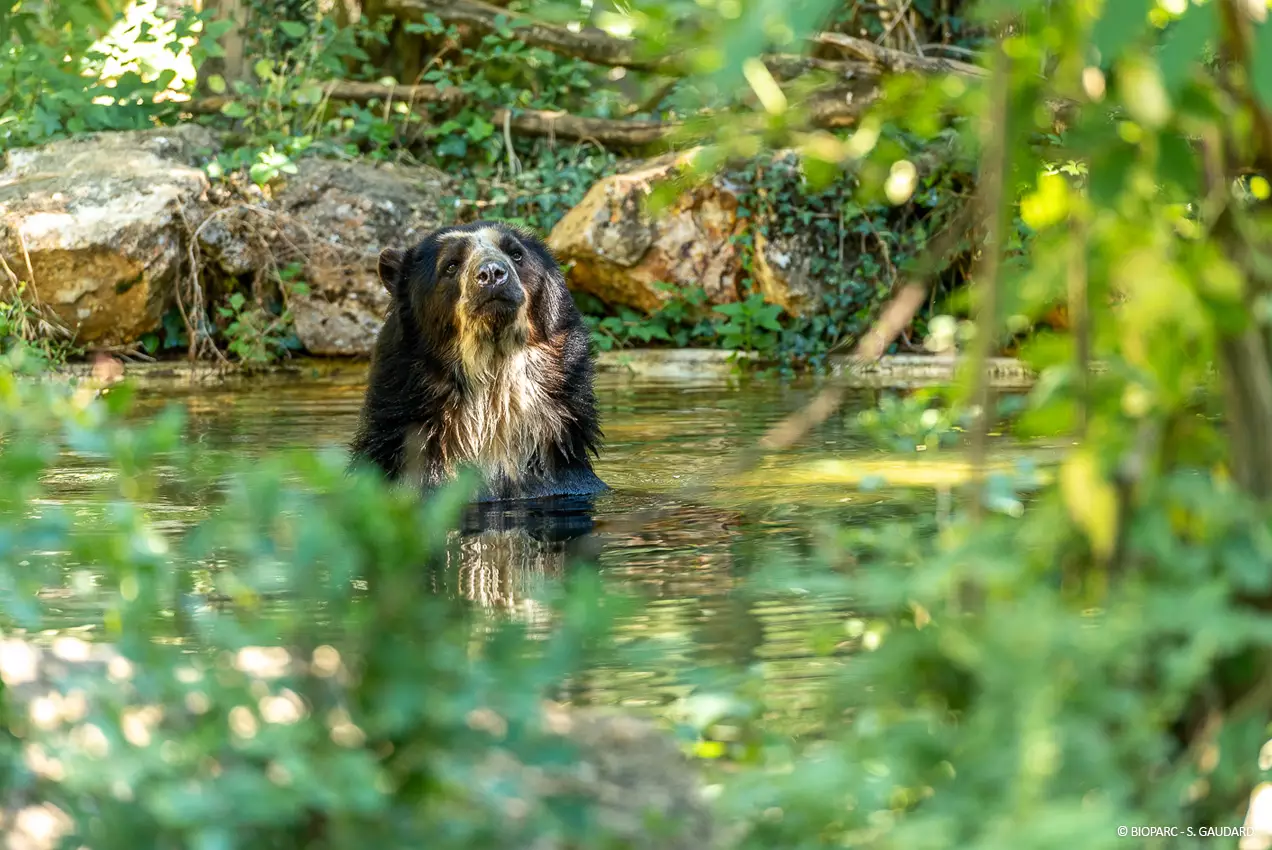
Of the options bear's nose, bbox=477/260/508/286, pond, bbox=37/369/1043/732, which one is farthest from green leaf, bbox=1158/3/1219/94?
bear's nose, bbox=477/260/508/286

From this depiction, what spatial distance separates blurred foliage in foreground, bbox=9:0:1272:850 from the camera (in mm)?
1984

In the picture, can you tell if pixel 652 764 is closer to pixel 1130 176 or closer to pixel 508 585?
pixel 1130 176

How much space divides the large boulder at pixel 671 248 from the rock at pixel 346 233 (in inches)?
56.9

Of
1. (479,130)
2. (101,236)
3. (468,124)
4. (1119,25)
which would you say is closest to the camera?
(1119,25)

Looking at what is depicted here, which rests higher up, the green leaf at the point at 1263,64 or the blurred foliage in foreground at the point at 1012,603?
the green leaf at the point at 1263,64

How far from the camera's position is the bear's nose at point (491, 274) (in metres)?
7.48

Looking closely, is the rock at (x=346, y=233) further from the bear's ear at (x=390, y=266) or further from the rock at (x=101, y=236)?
the bear's ear at (x=390, y=266)

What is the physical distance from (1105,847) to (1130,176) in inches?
36.7

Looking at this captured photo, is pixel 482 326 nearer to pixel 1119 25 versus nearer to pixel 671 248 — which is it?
pixel 671 248

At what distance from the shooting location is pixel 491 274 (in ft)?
24.6

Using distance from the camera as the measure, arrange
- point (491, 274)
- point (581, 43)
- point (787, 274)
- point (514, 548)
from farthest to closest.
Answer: point (581, 43), point (787, 274), point (491, 274), point (514, 548)

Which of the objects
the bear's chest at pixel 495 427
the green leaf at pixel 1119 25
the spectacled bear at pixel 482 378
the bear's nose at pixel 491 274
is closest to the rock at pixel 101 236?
the spectacled bear at pixel 482 378

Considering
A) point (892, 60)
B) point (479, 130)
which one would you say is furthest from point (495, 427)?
point (479, 130)

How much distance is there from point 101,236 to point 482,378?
6091 mm
